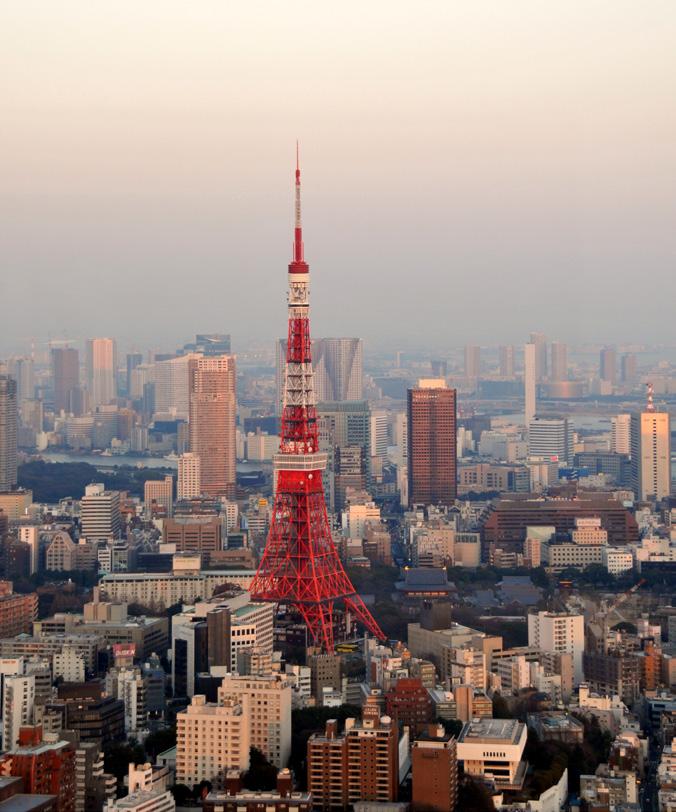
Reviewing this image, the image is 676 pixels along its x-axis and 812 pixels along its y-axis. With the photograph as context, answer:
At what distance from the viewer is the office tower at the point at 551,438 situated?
32281mm

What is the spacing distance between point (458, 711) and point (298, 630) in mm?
A: 3224

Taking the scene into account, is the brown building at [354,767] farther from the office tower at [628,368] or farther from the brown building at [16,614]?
the office tower at [628,368]

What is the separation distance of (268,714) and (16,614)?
17.1 feet

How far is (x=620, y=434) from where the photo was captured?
98.2ft

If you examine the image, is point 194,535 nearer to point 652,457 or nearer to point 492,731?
point 652,457

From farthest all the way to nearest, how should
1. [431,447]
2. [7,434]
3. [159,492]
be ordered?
[7,434] → [159,492] → [431,447]

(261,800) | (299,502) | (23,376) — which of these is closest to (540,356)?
(23,376)

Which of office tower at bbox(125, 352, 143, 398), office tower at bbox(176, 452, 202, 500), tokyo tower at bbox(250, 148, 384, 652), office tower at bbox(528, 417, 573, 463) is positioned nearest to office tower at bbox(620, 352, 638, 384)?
office tower at bbox(528, 417, 573, 463)

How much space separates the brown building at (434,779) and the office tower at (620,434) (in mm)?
18333

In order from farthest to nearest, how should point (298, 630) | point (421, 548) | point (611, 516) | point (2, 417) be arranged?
point (2, 417), point (611, 516), point (421, 548), point (298, 630)

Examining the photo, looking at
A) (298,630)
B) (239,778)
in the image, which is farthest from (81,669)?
(239,778)

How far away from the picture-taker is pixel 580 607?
17.1 metres

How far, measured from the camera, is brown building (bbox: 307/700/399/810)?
10.7 metres

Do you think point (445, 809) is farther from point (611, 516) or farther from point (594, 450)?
point (594, 450)
